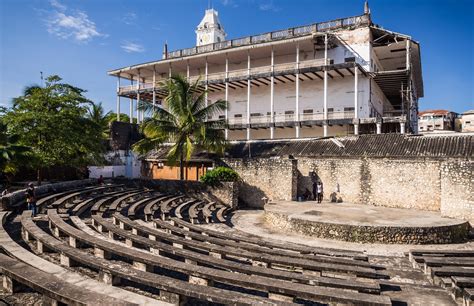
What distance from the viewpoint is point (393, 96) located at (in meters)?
36.1

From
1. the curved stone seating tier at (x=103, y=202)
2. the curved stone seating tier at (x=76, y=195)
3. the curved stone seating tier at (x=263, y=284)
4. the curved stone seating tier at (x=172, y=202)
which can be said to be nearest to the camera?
the curved stone seating tier at (x=263, y=284)

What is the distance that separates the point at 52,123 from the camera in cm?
1689

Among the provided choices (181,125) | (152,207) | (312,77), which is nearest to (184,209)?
(152,207)

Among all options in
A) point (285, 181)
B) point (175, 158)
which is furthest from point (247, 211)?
point (175, 158)

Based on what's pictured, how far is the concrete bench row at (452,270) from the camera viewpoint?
605cm

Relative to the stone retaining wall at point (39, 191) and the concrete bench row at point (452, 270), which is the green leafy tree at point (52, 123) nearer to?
the stone retaining wall at point (39, 191)

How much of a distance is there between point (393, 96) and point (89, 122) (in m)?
32.5

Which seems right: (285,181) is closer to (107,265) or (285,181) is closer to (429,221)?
(429,221)

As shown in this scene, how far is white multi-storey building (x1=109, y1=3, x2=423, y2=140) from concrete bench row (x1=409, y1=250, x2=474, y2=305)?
16278mm

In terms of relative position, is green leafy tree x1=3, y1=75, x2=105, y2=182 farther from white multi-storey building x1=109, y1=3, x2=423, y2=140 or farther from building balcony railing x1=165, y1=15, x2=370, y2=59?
building balcony railing x1=165, y1=15, x2=370, y2=59

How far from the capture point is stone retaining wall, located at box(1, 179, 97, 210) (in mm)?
11353

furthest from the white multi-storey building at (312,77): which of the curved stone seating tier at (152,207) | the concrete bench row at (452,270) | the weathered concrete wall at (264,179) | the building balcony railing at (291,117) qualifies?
the concrete bench row at (452,270)

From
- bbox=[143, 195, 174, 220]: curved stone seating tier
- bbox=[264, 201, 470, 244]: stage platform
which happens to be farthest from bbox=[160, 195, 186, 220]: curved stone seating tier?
bbox=[264, 201, 470, 244]: stage platform

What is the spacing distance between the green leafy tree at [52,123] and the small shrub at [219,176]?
726 cm
